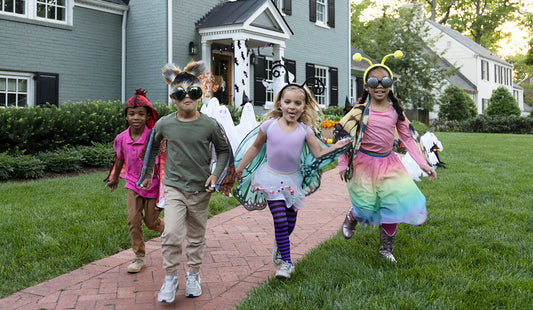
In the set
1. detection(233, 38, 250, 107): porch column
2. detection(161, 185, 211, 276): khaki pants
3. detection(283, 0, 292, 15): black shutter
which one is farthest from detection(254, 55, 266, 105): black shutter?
detection(161, 185, 211, 276): khaki pants

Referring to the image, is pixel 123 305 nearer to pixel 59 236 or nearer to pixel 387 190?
pixel 59 236

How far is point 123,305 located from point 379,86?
2.57 meters

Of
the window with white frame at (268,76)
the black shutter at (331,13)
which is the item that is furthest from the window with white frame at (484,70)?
the window with white frame at (268,76)

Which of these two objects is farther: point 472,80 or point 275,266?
point 472,80

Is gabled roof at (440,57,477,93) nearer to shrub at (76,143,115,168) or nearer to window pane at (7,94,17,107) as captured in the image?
window pane at (7,94,17,107)

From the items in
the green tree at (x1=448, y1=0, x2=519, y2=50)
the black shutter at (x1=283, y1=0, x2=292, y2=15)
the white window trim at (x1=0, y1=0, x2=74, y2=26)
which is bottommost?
the white window trim at (x1=0, y1=0, x2=74, y2=26)

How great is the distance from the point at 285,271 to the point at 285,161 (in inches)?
32.7

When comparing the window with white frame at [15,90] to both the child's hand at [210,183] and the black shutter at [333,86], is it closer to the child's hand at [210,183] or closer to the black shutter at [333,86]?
the child's hand at [210,183]

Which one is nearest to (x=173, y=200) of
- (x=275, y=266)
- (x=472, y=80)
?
(x=275, y=266)

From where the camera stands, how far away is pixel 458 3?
48281mm

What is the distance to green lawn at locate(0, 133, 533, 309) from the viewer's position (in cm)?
324

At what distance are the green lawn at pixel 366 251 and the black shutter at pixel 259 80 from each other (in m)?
9.21

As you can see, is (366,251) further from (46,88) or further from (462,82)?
(462,82)

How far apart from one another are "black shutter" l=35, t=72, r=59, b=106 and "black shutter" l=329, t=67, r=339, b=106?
10.8 meters
